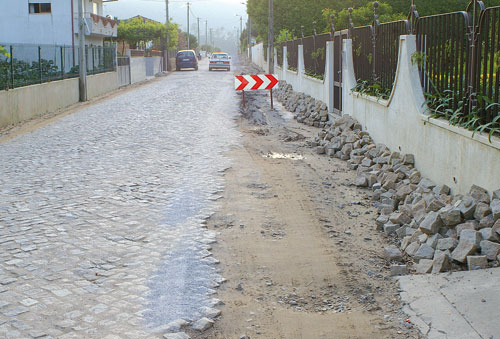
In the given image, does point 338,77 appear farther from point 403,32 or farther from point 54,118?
point 54,118

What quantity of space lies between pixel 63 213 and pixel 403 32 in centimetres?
668

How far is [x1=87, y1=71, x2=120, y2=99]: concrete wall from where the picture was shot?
29281 millimetres

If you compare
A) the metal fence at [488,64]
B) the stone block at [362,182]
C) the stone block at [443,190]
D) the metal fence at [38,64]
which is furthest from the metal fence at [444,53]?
the metal fence at [38,64]

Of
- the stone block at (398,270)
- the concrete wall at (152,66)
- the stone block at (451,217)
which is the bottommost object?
the stone block at (398,270)

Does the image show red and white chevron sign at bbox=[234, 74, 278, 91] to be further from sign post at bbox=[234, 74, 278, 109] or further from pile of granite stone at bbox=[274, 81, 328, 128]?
pile of granite stone at bbox=[274, 81, 328, 128]

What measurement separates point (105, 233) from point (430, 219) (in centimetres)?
350

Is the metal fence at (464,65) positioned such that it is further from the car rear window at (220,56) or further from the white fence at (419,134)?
the car rear window at (220,56)

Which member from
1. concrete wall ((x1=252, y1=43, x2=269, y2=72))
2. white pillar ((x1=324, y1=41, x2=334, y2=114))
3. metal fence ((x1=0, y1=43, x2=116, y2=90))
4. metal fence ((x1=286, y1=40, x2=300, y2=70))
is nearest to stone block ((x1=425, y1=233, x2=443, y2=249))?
white pillar ((x1=324, y1=41, x2=334, y2=114))

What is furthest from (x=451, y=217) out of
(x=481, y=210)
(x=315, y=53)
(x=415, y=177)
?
(x=315, y=53)

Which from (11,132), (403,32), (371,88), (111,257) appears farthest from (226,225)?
(11,132)

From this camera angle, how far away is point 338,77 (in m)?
17.0

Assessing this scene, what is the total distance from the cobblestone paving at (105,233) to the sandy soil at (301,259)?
31 cm

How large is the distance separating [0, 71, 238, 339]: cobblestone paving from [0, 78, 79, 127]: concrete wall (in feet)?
12.6

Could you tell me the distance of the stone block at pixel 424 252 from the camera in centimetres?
603
